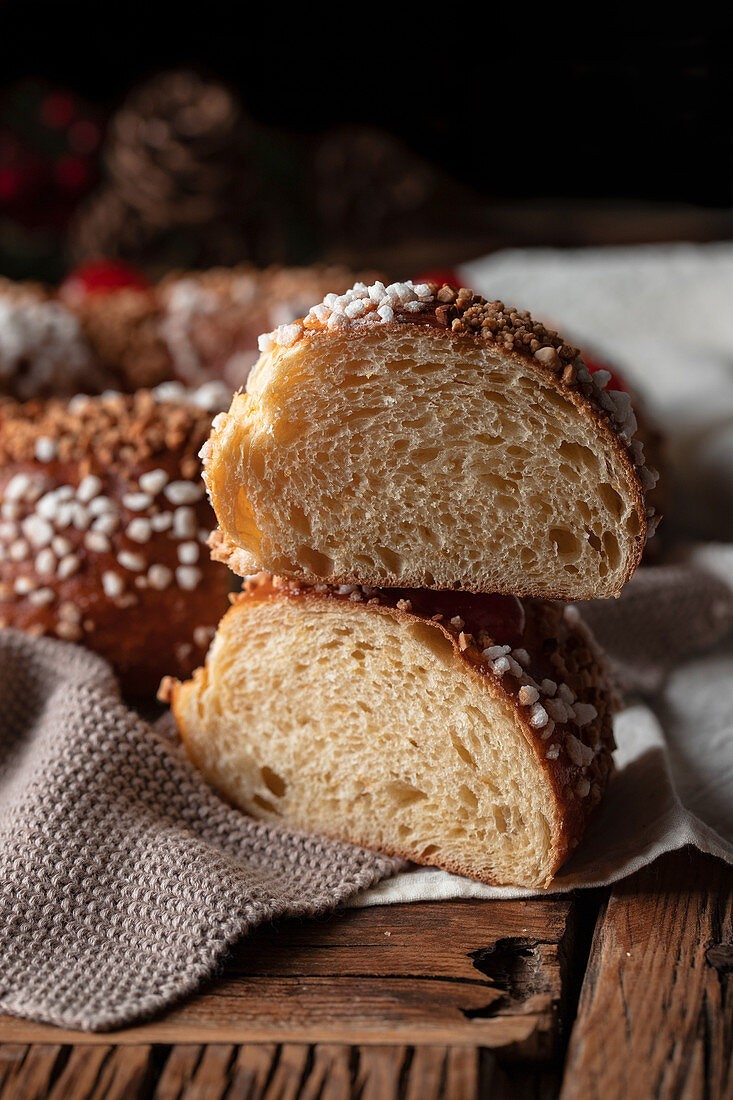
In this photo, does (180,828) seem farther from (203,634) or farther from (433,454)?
(433,454)

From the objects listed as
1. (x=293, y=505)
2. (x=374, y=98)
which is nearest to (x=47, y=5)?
(x=374, y=98)

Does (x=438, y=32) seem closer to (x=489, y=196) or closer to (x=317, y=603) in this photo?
(x=489, y=196)

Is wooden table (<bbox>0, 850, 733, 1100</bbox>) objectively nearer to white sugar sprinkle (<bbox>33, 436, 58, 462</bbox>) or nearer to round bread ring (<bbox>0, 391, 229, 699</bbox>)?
round bread ring (<bbox>0, 391, 229, 699</bbox>)

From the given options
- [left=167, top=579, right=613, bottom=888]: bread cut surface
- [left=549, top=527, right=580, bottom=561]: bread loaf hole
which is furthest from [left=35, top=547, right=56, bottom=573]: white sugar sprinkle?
[left=549, top=527, right=580, bottom=561]: bread loaf hole

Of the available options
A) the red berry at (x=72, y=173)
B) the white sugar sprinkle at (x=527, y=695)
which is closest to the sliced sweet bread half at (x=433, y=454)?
the white sugar sprinkle at (x=527, y=695)

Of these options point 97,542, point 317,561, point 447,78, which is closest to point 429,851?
point 317,561

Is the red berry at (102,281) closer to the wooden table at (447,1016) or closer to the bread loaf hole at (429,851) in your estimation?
the bread loaf hole at (429,851)
